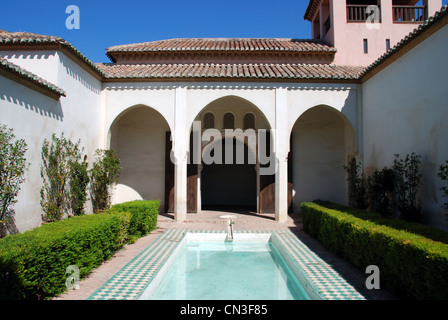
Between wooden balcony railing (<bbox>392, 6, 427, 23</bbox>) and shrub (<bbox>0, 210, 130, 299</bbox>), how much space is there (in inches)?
603

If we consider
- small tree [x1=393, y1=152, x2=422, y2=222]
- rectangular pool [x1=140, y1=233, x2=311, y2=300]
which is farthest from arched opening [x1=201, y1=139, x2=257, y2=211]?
small tree [x1=393, y1=152, x2=422, y2=222]

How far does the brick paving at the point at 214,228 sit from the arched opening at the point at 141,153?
5.23 ft

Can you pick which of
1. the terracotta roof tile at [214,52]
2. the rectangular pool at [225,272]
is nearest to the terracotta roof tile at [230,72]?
the terracotta roof tile at [214,52]

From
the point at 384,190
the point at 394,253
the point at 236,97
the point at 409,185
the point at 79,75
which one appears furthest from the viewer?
the point at 236,97

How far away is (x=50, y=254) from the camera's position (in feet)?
15.8

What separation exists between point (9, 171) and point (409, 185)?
9.46 metres

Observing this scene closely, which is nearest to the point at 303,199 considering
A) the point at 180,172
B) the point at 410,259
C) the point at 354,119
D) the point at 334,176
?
the point at 334,176

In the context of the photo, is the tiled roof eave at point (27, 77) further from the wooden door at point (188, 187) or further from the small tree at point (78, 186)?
the wooden door at point (188, 187)

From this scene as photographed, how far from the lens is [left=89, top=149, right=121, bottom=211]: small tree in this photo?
36.3 feet

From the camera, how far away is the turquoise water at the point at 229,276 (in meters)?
5.63

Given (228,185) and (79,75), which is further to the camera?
(228,185)

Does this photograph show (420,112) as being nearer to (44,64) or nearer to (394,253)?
(394,253)

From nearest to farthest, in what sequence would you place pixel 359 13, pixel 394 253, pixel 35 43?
pixel 394 253
pixel 35 43
pixel 359 13

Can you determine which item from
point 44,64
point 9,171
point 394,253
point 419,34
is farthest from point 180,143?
point 394,253
